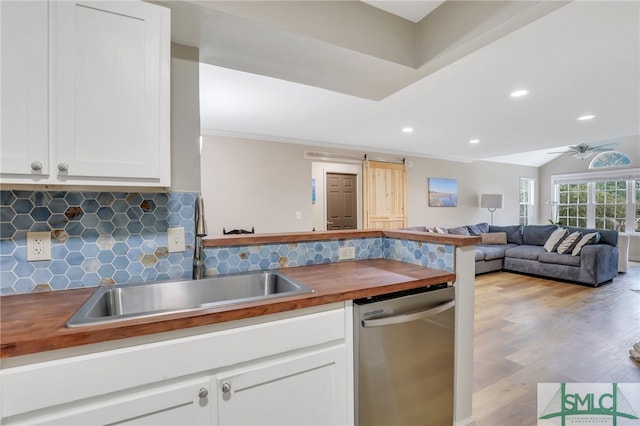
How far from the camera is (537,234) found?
6.09 metres

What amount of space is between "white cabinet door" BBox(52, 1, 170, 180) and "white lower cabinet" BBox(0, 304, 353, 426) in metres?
0.69

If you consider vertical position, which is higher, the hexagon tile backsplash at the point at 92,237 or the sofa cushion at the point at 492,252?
the hexagon tile backsplash at the point at 92,237

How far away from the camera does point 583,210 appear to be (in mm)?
7828

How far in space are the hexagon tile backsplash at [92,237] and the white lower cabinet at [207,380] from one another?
2.04 feet

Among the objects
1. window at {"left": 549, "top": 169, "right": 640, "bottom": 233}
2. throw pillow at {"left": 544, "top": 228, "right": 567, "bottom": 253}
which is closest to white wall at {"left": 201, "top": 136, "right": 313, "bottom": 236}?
throw pillow at {"left": 544, "top": 228, "right": 567, "bottom": 253}

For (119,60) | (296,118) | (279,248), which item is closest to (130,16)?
(119,60)

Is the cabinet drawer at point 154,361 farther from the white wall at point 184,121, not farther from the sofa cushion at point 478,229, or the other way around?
the sofa cushion at point 478,229

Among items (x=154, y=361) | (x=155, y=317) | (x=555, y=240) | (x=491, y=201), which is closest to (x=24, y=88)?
(x=155, y=317)

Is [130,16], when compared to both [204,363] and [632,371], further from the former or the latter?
[632,371]

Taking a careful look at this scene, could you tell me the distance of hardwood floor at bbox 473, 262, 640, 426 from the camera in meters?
2.01

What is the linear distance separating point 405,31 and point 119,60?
1.62 m

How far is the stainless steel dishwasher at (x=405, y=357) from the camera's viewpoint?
51.9 inches

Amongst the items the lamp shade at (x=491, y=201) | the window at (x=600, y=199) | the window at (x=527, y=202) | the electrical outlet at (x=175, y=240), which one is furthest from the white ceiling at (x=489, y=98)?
Answer: the window at (x=527, y=202)

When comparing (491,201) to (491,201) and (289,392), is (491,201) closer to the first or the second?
(491,201)
